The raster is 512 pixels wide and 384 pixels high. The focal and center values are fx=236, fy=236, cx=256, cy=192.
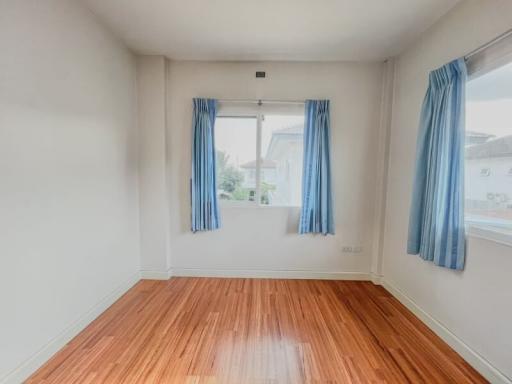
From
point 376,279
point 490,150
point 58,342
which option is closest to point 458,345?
point 376,279

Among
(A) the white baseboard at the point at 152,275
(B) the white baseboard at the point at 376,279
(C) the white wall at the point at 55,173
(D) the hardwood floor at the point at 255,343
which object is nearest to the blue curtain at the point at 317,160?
(B) the white baseboard at the point at 376,279

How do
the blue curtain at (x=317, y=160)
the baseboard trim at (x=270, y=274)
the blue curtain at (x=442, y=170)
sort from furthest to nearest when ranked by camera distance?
1. the baseboard trim at (x=270, y=274)
2. the blue curtain at (x=317, y=160)
3. the blue curtain at (x=442, y=170)

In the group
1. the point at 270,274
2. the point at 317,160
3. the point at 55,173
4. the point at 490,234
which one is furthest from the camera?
the point at 270,274

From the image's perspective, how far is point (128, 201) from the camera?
2742 millimetres

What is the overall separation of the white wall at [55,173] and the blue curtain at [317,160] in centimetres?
212

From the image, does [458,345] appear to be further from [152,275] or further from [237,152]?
[152,275]

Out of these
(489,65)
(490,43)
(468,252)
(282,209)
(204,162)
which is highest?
(490,43)

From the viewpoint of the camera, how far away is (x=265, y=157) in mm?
3014

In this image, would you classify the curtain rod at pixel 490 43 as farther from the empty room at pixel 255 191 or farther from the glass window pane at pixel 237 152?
the glass window pane at pixel 237 152

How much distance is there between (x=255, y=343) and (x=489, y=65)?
270cm

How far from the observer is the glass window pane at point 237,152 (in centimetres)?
300

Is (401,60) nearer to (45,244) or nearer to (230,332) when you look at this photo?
(230,332)

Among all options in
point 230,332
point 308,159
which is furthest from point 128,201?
point 308,159

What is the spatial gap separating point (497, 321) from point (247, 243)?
2.29 meters
